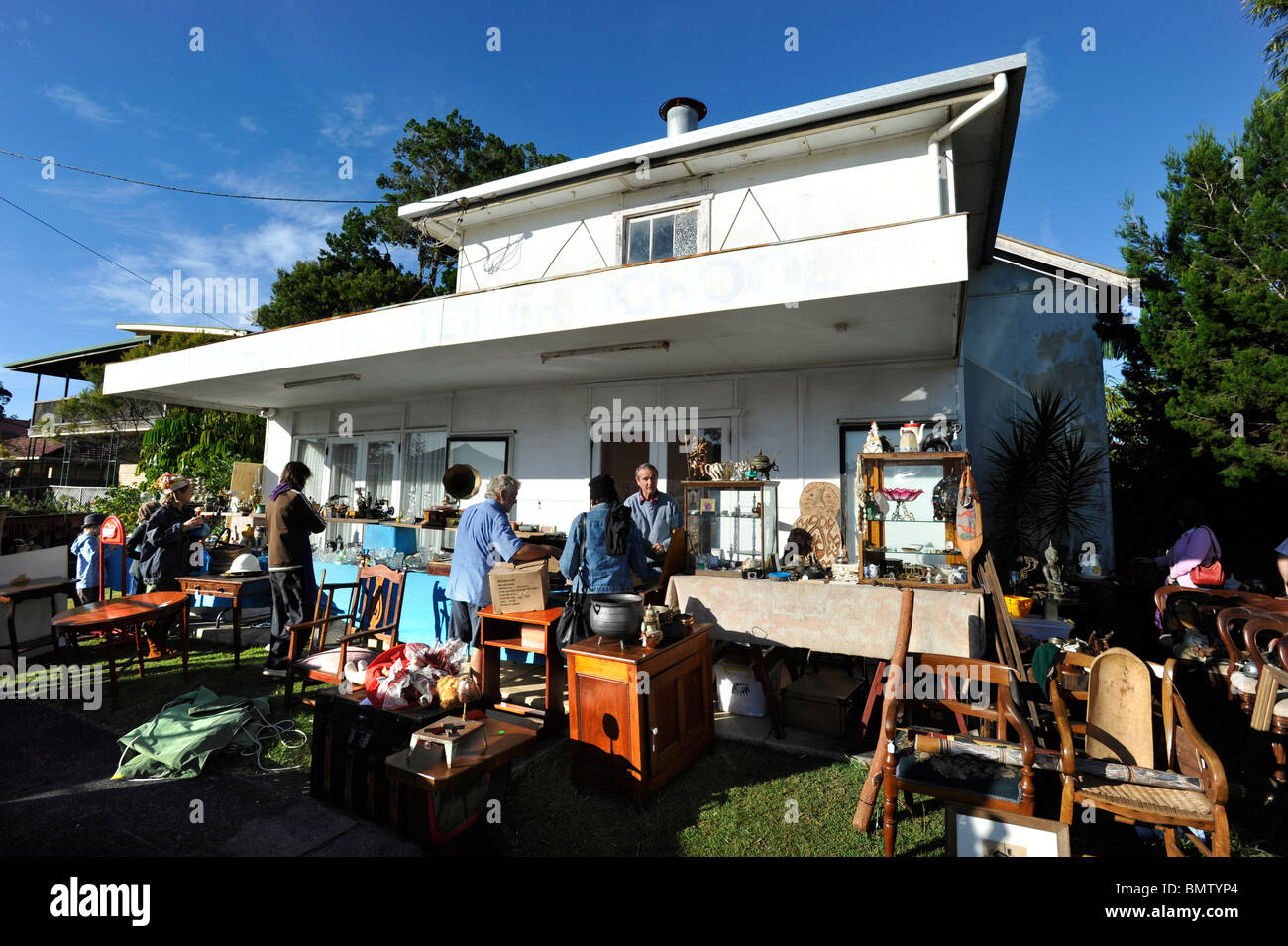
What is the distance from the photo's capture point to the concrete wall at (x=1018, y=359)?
25.6 ft

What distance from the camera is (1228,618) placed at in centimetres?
431

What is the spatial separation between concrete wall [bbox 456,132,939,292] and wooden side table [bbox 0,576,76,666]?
6329 mm

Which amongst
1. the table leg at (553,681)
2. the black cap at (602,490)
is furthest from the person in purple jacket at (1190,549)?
the table leg at (553,681)

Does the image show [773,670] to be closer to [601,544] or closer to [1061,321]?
[601,544]

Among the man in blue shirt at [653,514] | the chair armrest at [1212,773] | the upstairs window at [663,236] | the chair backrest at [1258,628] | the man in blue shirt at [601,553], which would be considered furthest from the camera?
the upstairs window at [663,236]

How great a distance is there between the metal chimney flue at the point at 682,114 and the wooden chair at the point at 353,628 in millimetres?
7960

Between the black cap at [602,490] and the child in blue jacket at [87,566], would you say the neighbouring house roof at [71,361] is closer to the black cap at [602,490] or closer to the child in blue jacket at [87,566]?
the child in blue jacket at [87,566]

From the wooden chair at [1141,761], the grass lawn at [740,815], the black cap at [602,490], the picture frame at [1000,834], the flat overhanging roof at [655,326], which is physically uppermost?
the flat overhanging roof at [655,326]

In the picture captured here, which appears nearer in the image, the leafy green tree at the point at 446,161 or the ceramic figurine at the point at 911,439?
the ceramic figurine at the point at 911,439

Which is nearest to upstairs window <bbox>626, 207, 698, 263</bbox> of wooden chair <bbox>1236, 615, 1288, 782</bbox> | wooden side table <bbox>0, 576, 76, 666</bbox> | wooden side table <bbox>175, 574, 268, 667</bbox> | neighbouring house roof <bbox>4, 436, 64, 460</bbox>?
wooden side table <bbox>175, 574, 268, 667</bbox>

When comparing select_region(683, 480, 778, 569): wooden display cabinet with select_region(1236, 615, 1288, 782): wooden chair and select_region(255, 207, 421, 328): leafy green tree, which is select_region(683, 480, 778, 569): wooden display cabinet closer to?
select_region(1236, 615, 1288, 782): wooden chair

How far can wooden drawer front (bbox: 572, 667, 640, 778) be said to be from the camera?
339 cm

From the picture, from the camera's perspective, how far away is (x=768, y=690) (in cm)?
453
